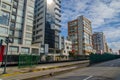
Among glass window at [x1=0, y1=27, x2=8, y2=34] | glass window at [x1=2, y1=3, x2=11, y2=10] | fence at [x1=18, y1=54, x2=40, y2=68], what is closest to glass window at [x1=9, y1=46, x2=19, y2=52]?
glass window at [x1=0, y1=27, x2=8, y2=34]

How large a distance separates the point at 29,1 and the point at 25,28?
1373cm

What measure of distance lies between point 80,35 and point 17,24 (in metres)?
58.9

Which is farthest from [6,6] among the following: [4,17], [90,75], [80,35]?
[80,35]

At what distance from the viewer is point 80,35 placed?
11075 cm

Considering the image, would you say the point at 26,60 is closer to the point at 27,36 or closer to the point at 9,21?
the point at 9,21

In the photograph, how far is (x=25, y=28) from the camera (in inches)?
2501

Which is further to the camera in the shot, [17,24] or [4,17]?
[17,24]

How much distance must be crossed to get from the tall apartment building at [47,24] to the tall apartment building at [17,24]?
1011cm

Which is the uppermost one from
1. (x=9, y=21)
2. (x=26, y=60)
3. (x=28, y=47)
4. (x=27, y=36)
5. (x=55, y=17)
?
(x=55, y=17)

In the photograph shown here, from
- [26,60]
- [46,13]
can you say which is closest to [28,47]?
[46,13]

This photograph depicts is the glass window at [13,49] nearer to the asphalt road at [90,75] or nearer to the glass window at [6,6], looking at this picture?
Result: the glass window at [6,6]

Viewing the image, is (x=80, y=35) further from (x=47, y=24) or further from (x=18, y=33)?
(x=18, y=33)

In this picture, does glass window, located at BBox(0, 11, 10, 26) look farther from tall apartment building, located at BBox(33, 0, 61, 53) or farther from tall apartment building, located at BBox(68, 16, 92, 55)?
tall apartment building, located at BBox(68, 16, 92, 55)

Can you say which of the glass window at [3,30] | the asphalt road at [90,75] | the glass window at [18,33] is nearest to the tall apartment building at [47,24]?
the glass window at [18,33]
